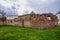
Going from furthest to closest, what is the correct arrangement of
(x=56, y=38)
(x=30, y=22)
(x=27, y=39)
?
1. (x=30, y=22)
2. (x=56, y=38)
3. (x=27, y=39)

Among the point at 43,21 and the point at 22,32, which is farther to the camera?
the point at 43,21

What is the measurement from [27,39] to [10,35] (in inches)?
80.8

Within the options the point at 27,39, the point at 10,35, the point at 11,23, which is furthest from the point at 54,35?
the point at 11,23

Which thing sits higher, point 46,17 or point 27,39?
point 46,17

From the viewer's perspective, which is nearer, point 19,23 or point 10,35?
point 10,35

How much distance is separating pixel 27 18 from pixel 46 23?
308cm

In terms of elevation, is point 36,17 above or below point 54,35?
above

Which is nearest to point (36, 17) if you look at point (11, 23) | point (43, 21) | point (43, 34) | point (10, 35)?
point (43, 21)

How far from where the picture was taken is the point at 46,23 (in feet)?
85.9

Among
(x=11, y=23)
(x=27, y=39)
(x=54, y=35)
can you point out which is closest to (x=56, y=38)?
(x=54, y=35)

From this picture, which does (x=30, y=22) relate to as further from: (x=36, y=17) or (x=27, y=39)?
(x=27, y=39)

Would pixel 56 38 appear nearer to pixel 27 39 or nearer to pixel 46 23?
pixel 27 39

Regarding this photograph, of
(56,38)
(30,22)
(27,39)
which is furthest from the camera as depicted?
(30,22)

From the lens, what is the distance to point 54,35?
62.6 ft
